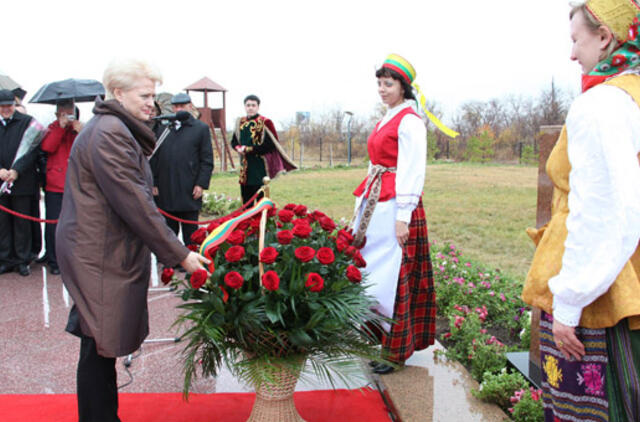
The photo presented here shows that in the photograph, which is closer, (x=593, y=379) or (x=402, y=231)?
(x=593, y=379)

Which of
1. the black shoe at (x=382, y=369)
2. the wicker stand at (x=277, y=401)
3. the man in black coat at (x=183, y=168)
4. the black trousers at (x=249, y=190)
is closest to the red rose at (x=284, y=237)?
the wicker stand at (x=277, y=401)

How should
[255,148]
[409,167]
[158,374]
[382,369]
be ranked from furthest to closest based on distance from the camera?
[255,148]
[158,374]
[382,369]
[409,167]

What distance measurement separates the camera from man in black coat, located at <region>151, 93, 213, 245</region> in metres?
5.93

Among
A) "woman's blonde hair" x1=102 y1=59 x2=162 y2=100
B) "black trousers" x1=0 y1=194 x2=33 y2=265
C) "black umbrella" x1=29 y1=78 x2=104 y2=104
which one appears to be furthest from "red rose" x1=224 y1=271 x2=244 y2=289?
"black trousers" x1=0 y1=194 x2=33 y2=265

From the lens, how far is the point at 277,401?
249 centimetres

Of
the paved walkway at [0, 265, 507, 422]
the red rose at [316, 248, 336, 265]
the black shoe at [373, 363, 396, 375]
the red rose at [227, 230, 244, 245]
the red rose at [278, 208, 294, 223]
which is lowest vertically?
the paved walkway at [0, 265, 507, 422]

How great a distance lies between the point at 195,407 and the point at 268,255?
125 centimetres

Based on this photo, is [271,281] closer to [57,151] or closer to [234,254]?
[234,254]

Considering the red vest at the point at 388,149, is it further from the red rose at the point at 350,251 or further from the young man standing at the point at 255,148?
the young man standing at the point at 255,148

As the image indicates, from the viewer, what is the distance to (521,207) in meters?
10.9

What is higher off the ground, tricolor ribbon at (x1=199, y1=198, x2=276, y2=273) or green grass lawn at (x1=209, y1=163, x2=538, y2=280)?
tricolor ribbon at (x1=199, y1=198, x2=276, y2=273)

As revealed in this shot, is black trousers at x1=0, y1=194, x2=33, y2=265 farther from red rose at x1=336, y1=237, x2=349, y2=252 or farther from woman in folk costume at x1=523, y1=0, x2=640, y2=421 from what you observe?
woman in folk costume at x1=523, y1=0, x2=640, y2=421

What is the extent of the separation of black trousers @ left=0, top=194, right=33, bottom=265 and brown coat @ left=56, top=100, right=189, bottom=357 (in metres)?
4.34

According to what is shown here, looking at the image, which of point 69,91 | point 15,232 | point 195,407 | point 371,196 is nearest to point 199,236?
point 195,407
